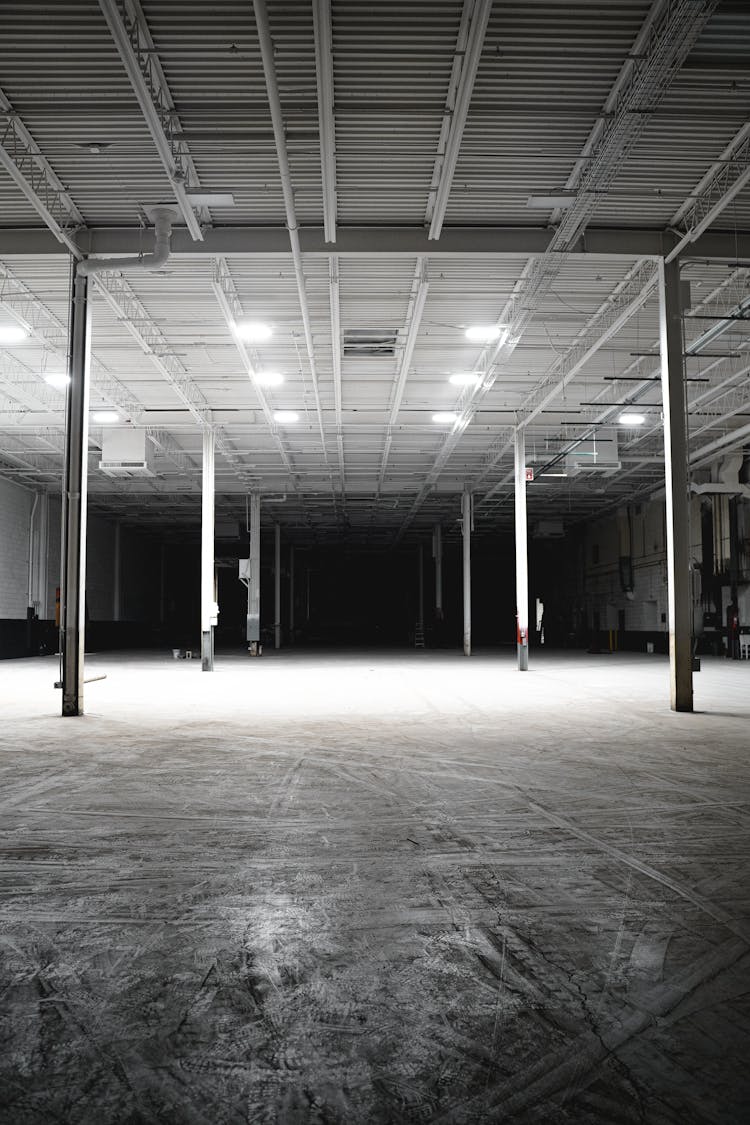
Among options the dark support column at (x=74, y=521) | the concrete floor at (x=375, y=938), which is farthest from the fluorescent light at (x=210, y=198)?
the concrete floor at (x=375, y=938)

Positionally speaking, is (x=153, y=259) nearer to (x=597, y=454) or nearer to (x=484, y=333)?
(x=484, y=333)

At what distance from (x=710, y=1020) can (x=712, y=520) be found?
93.9 feet

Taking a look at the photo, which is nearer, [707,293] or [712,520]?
[707,293]

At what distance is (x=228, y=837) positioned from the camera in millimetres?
4977

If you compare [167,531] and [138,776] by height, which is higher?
[167,531]

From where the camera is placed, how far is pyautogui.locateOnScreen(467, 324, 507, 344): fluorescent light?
16.2 meters

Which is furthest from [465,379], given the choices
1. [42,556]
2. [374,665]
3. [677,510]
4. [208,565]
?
[42,556]

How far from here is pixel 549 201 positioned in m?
11.5

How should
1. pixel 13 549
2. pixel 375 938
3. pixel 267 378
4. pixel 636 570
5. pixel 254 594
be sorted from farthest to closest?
1. pixel 636 570
2. pixel 254 594
3. pixel 13 549
4. pixel 267 378
5. pixel 375 938

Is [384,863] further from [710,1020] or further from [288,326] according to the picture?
[288,326]

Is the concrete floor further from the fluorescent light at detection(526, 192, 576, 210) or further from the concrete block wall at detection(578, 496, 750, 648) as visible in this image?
the concrete block wall at detection(578, 496, 750, 648)

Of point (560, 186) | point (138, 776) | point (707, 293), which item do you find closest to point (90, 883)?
point (138, 776)

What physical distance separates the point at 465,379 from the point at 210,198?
9.14m

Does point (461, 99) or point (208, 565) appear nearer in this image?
point (461, 99)
